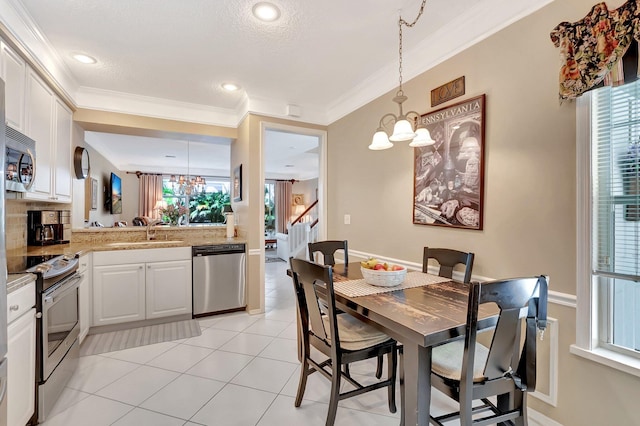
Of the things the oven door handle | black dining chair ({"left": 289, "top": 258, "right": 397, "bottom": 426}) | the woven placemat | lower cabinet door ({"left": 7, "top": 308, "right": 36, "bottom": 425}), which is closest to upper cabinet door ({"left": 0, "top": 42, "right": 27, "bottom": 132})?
the oven door handle

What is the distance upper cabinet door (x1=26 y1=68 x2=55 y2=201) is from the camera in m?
2.29

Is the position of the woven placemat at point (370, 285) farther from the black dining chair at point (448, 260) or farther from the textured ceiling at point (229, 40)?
the textured ceiling at point (229, 40)

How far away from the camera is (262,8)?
2010mm

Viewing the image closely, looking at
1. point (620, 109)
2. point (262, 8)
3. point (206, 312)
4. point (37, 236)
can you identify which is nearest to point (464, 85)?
point (620, 109)

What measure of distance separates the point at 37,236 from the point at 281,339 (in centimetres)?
253

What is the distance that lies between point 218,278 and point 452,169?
2.82 meters

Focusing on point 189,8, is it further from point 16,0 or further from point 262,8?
point 16,0

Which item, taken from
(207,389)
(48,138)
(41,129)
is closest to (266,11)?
(41,129)

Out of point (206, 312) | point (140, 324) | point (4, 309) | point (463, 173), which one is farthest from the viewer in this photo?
point (206, 312)

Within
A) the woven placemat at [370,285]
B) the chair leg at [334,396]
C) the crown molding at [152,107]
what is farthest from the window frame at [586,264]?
the crown molding at [152,107]

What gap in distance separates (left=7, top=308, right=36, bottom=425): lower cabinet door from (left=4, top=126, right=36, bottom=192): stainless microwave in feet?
2.82

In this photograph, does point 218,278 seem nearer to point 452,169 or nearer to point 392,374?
point 392,374

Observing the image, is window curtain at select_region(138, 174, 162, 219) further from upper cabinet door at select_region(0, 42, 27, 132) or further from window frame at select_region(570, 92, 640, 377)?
window frame at select_region(570, 92, 640, 377)

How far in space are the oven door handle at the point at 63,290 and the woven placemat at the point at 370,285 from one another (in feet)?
5.90
